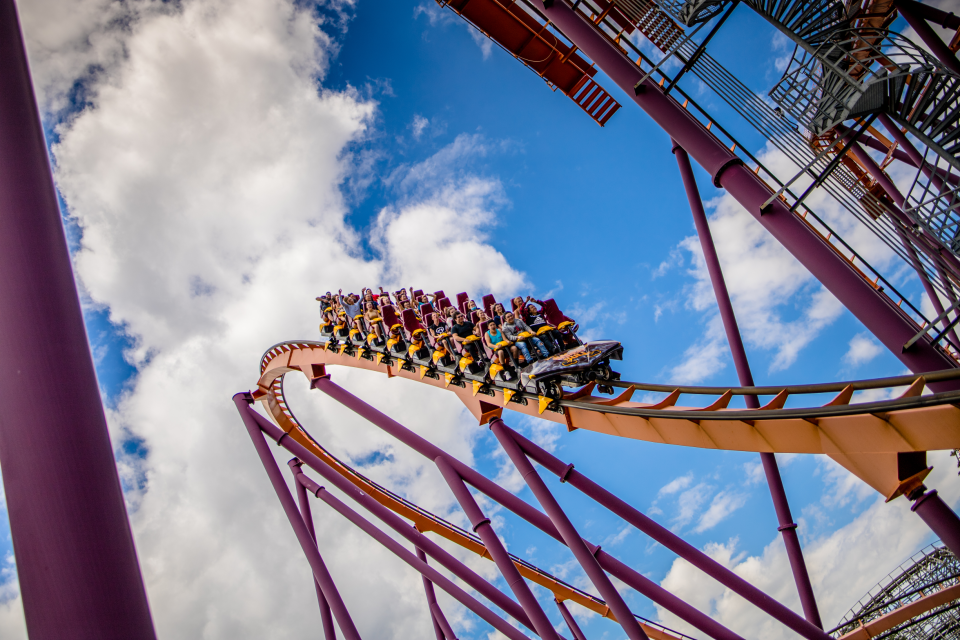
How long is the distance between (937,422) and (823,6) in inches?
133

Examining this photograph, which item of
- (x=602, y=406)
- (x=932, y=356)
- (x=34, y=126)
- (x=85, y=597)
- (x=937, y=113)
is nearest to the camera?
(x=85, y=597)

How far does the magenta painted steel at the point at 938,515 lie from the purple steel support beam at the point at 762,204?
0.79m

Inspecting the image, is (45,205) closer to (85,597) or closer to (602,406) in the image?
(85,597)

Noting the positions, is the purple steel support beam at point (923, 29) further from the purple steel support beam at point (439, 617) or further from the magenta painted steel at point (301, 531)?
the purple steel support beam at point (439, 617)

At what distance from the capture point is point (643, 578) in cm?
662

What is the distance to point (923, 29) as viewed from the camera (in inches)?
192

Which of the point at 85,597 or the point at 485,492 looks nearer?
the point at 85,597

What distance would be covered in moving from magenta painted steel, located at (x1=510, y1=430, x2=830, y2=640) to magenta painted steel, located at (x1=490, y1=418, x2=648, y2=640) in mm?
355

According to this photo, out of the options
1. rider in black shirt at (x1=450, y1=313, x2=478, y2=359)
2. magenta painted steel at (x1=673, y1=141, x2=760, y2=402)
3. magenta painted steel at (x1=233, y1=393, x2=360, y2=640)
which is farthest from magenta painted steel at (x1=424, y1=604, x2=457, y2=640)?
magenta painted steel at (x1=673, y1=141, x2=760, y2=402)

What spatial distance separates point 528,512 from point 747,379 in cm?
329

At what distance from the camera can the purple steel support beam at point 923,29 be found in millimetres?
4688

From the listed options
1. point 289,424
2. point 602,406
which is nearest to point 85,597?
point 602,406

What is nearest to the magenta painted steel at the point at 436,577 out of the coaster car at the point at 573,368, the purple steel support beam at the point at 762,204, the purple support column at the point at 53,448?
the coaster car at the point at 573,368

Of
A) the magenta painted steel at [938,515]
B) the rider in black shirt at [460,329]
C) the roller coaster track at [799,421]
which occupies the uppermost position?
the rider in black shirt at [460,329]
